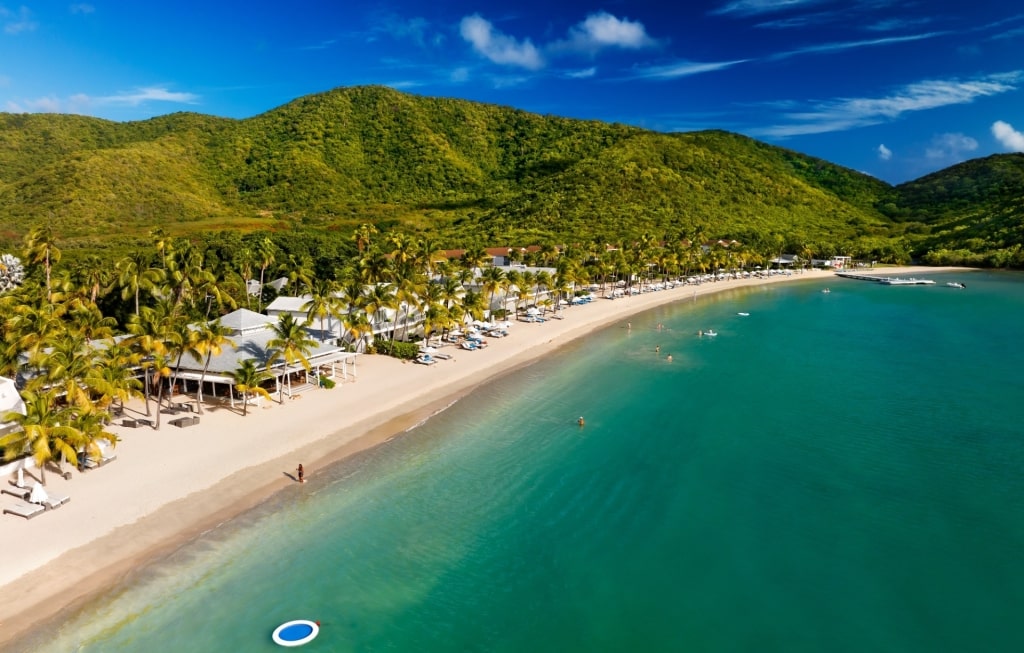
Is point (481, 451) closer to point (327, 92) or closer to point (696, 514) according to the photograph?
point (696, 514)

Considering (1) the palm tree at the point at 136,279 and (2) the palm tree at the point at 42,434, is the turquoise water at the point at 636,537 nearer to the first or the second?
(2) the palm tree at the point at 42,434

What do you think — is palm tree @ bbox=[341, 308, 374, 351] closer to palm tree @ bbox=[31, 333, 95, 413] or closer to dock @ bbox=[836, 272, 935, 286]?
palm tree @ bbox=[31, 333, 95, 413]

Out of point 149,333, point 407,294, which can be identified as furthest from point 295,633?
point 407,294

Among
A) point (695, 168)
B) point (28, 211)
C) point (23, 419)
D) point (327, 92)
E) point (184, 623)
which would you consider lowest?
point (184, 623)

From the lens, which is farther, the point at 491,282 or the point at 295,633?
the point at 491,282

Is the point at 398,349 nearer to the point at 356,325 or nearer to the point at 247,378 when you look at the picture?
the point at 356,325

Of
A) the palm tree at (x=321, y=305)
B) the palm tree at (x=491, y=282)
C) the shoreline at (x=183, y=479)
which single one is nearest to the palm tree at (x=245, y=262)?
the palm tree at (x=321, y=305)

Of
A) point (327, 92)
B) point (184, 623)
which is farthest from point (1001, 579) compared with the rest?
point (327, 92)
